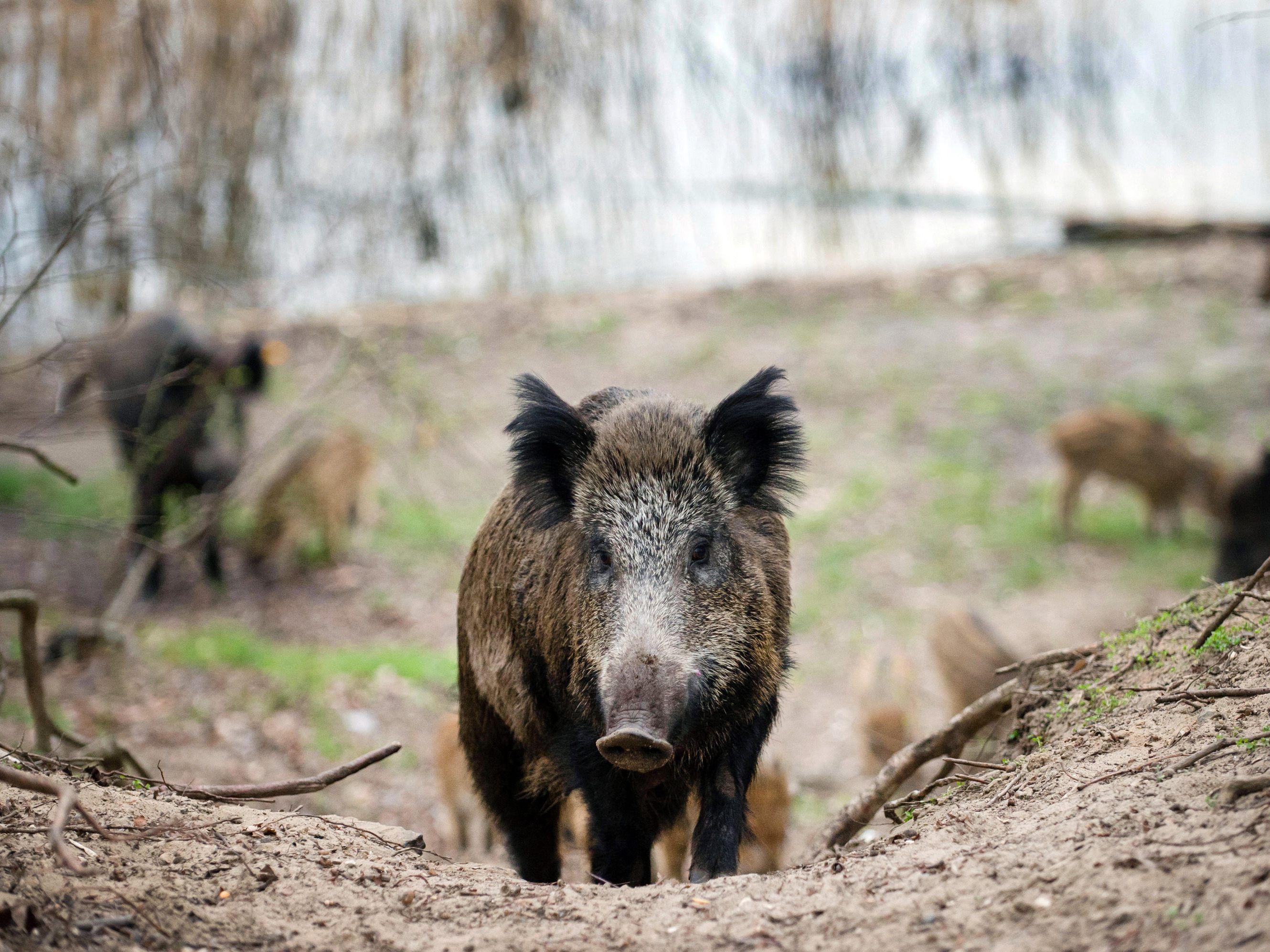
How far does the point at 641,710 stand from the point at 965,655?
520 cm

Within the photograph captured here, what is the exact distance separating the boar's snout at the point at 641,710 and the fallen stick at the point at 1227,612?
154cm

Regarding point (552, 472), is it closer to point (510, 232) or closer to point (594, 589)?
point (594, 589)

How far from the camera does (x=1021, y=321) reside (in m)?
14.3

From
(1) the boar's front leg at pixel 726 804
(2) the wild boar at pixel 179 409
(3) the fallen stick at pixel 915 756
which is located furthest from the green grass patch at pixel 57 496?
(3) the fallen stick at pixel 915 756

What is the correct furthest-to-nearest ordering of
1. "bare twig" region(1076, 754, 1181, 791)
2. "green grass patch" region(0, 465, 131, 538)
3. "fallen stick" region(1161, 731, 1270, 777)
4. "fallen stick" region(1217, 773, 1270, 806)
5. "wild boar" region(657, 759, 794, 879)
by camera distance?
"green grass patch" region(0, 465, 131, 538)
"wild boar" region(657, 759, 794, 879)
"bare twig" region(1076, 754, 1181, 791)
"fallen stick" region(1161, 731, 1270, 777)
"fallen stick" region(1217, 773, 1270, 806)

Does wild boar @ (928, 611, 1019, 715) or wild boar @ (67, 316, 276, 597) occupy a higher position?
wild boar @ (67, 316, 276, 597)

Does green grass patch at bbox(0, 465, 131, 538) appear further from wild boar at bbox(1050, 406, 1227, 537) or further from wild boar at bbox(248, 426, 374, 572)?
wild boar at bbox(1050, 406, 1227, 537)

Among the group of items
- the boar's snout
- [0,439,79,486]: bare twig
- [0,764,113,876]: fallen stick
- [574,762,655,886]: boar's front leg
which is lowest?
[574,762,655,886]: boar's front leg

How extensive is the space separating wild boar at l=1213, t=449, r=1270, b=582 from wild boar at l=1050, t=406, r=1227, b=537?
84 centimetres

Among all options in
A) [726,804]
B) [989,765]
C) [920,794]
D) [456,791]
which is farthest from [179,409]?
[989,765]

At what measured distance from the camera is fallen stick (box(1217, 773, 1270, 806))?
7.64 ft

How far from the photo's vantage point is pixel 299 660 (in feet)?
27.4

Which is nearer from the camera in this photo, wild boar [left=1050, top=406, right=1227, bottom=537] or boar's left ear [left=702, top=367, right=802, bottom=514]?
boar's left ear [left=702, top=367, right=802, bottom=514]

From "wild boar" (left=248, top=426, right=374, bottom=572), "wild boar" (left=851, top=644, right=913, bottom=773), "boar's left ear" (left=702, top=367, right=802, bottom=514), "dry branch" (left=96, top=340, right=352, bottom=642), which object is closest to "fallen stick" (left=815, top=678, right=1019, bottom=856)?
"boar's left ear" (left=702, top=367, right=802, bottom=514)
